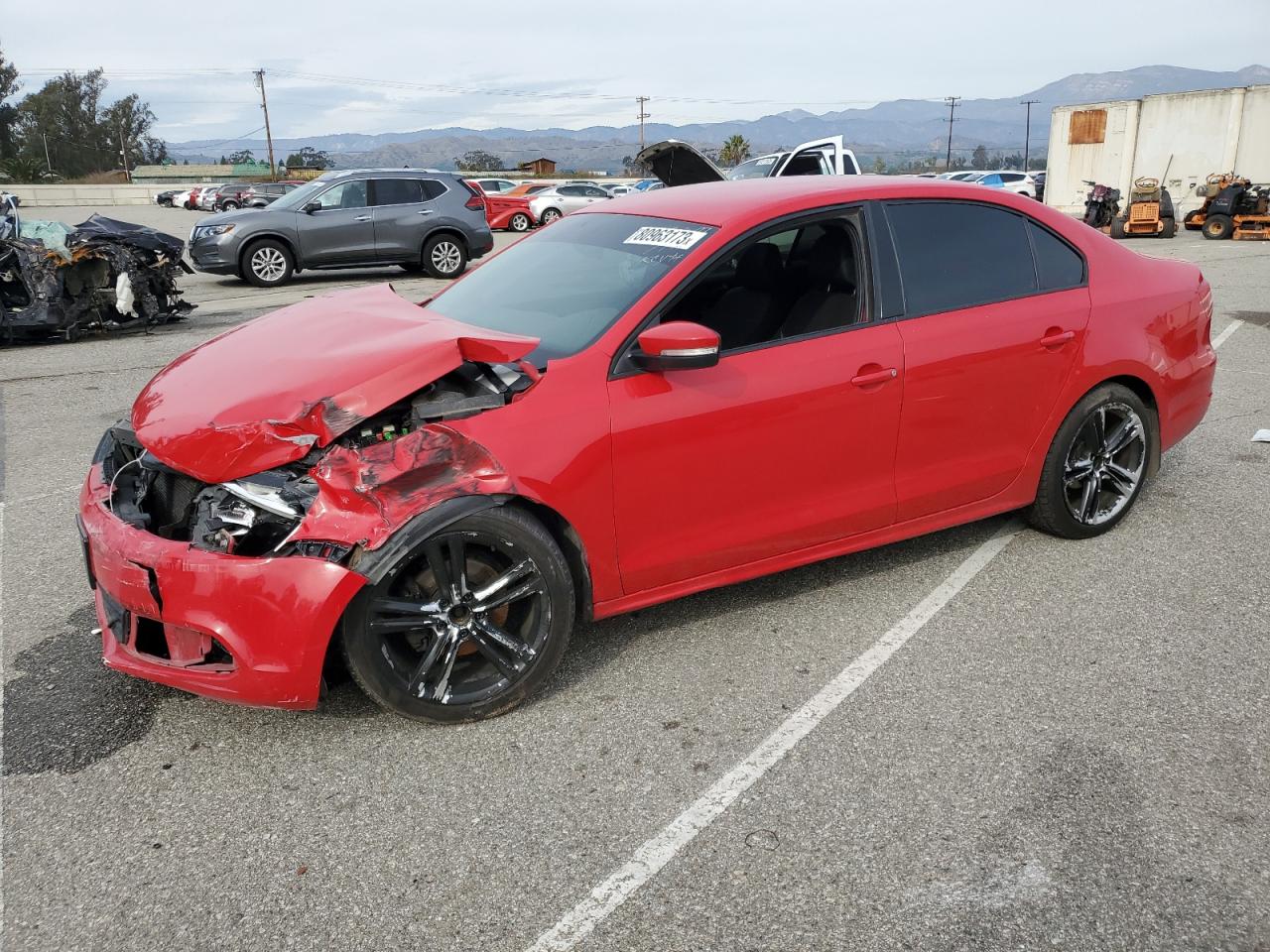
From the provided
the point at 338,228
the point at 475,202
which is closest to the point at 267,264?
the point at 338,228

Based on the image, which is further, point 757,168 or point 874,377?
point 757,168

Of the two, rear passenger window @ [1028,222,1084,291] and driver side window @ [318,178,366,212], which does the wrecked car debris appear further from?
rear passenger window @ [1028,222,1084,291]

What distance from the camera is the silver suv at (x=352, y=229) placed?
14859 millimetres

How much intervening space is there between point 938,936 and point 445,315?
2826mm

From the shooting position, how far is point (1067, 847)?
2578 millimetres

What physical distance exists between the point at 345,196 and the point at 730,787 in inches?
566

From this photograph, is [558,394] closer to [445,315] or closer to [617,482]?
[617,482]

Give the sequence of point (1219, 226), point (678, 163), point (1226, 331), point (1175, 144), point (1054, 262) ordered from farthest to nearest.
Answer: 1. point (1175, 144)
2. point (1219, 226)
3. point (678, 163)
4. point (1226, 331)
5. point (1054, 262)

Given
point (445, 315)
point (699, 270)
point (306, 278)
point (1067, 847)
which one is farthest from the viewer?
point (306, 278)

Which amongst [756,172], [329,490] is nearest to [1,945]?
[329,490]

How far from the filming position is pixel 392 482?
291 centimetres

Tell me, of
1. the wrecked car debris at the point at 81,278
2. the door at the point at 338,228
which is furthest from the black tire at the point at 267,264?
the wrecked car debris at the point at 81,278

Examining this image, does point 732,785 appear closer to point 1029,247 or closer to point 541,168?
point 1029,247

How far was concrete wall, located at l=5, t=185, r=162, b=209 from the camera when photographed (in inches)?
2383
